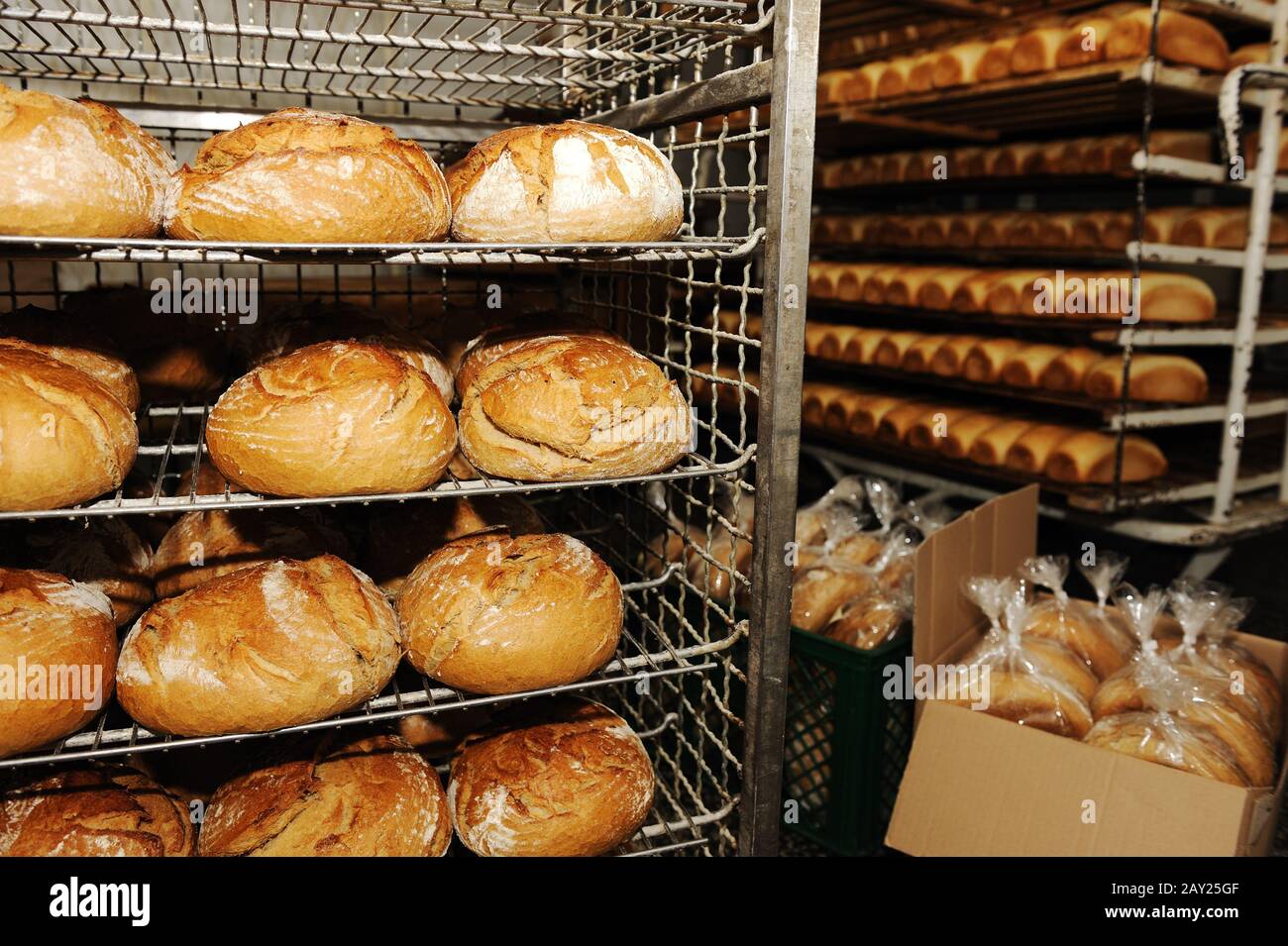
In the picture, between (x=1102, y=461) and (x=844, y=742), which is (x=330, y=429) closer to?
(x=844, y=742)

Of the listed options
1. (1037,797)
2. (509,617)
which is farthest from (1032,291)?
(509,617)

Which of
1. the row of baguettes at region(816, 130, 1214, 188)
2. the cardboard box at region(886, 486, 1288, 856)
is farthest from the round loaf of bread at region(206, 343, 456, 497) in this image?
the row of baguettes at region(816, 130, 1214, 188)

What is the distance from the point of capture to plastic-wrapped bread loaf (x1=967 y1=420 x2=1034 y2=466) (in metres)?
3.42

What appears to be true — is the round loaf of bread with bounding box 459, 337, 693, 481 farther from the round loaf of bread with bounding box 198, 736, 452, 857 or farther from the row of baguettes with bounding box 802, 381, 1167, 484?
the row of baguettes with bounding box 802, 381, 1167, 484

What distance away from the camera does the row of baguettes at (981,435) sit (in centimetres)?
316

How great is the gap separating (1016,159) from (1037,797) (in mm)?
2817

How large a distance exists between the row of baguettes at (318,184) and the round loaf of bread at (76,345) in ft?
1.02

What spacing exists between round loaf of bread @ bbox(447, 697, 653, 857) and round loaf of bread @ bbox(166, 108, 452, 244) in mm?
846

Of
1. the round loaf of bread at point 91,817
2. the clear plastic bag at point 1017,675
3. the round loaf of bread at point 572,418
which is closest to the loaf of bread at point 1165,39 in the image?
the clear plastic bag at point 1017,675

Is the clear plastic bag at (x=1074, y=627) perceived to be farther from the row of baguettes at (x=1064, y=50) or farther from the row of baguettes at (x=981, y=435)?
the row of baguettes at (x=1064, y=50)

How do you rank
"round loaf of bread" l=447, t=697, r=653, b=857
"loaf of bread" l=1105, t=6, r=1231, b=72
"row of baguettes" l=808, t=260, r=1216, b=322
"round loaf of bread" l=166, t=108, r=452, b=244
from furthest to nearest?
"row of baguettes" l=808, t=260, r=1216, b=322
"loaf of bread" l=1105, t=6, r=1231, b=72
"round loaf of bread" l=447, t=697, r=653, b=857
"round loaf of bread" l=166, t=108, r=452, b=244
